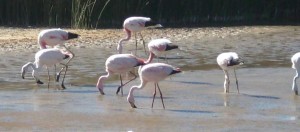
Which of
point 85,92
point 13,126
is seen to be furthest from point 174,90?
point 13,126

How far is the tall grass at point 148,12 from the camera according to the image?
2286 centimetres

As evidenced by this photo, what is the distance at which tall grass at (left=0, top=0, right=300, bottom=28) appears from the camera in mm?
22859

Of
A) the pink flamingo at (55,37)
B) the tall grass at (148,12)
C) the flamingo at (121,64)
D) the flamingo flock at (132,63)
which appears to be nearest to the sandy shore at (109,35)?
the tall grass at (148,12)

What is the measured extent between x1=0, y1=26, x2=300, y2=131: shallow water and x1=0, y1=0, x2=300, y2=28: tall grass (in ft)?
16.7

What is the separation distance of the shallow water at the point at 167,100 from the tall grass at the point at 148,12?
510 centimetres

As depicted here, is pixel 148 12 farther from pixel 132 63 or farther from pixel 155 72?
pixel 155 72

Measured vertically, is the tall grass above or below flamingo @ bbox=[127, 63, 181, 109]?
below

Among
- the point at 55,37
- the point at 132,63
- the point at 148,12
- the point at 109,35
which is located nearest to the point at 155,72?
the point at 132,63

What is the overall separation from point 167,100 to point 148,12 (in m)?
13.7

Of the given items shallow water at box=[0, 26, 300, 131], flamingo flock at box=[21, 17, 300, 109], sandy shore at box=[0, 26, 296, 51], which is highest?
flamingo flock at box=[21, 17, 300, 109]

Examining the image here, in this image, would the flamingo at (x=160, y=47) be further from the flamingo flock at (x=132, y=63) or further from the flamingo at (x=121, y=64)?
the flamingo at (x=121, y=64)

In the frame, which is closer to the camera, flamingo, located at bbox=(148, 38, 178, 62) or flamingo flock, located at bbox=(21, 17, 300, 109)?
flamingo flock, located at bbox=(21, 17, 300, 109)

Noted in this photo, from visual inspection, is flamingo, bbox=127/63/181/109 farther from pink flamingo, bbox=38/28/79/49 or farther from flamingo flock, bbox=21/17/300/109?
pink flamingo, bbox=38/28/79/49

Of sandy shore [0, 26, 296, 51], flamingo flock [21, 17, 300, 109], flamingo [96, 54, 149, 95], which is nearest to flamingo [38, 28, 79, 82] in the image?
flamingo flock [21, 17, 300, 109]
